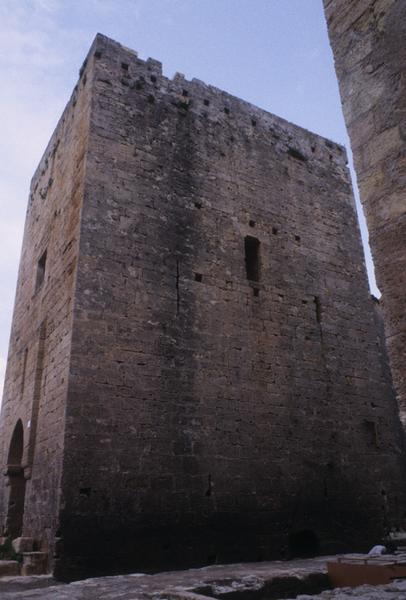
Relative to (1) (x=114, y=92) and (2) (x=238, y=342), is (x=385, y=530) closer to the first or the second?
(2) (x=238, y=342)

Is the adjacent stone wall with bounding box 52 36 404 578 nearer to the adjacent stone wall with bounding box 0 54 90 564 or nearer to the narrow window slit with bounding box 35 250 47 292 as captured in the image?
the adjacent stone wall with bounding box 0 54 90 564

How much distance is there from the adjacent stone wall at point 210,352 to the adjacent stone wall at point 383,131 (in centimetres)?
499

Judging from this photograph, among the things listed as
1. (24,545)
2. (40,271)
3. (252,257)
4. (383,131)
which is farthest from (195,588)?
(40,271)

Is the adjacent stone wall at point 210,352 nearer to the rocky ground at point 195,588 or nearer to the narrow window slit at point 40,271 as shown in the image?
the rocky ground at point 195,588

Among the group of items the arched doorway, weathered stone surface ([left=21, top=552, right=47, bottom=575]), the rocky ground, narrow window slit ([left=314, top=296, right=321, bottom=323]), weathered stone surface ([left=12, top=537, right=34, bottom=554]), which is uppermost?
narrow window slit ([left=314, top=296, right=321, bottom=323])

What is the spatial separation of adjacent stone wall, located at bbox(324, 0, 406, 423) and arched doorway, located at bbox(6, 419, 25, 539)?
739 centimetres

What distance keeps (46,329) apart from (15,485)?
8.94 ft

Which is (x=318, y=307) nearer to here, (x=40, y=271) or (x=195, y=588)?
(x=40, y=271)

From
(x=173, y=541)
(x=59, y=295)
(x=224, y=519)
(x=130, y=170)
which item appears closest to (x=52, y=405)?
(x=59, y=295)

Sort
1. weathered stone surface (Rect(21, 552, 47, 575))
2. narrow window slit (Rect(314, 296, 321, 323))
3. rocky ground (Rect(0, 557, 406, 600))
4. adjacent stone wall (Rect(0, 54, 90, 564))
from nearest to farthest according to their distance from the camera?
1. rocky ground (Rect(0, 557, 406, 600))
2. weathered stone surface (Rect(21, 552, 47, 575))
3. adjacent stone wall (Rect(0, 54, 90, 564))
4. narrow window slit (Rect(314, 296, 321, 323))

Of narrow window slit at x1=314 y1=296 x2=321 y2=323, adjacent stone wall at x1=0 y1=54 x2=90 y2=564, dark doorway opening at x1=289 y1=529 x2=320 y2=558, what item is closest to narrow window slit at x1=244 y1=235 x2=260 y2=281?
narrow window slit at x1=314 y1=296 x2=321 y2=323

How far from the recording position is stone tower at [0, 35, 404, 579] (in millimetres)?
6855

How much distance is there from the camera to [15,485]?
8.65 meters

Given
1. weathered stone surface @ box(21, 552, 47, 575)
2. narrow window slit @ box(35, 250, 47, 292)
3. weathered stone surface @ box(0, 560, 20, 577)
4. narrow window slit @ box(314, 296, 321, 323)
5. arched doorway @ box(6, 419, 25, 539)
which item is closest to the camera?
weathered stone surface @ box(21, 552, 47, 575)
